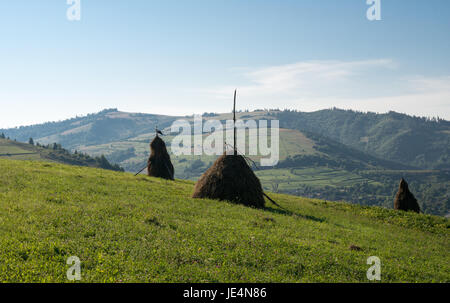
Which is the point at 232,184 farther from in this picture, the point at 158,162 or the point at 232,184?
the point at 158,162

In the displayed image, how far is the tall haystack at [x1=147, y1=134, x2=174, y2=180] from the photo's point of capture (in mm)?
39469

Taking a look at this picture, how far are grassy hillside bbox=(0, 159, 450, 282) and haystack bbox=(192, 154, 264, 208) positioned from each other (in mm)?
2167

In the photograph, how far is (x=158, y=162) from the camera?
39688 millimetres

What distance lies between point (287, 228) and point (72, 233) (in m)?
11.2

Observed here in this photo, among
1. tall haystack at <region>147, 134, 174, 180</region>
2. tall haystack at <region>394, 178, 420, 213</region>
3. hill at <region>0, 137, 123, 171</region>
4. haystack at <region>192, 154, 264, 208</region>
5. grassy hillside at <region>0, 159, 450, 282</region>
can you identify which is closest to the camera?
grassy hillside at <region>0, 159, 450, 282</region>

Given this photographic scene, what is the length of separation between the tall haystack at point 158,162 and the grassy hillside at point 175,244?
59.2ft

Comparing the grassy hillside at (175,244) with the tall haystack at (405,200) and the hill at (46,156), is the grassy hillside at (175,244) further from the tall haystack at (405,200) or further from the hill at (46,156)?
the hill at (46,156)

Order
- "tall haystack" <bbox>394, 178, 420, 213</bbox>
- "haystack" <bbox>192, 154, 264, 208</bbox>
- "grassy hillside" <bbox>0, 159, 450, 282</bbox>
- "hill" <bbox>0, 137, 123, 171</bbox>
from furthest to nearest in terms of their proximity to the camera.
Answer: "hill" <bbox>0, 137, 123, 171</bbox> → "tall haystack" <bbox>394, 178, 420, 213</bbox> → "haystack" <bbox>192, 154, 264, 208</bbox> → "grassy hillside" <bbox>0, 159, 450, 282</bbox>

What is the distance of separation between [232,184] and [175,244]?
11.4m

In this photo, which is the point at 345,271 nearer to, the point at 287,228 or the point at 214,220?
the point at 287,228

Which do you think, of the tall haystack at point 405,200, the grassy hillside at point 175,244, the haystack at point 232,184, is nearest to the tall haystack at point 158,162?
the haystack at point 232,184

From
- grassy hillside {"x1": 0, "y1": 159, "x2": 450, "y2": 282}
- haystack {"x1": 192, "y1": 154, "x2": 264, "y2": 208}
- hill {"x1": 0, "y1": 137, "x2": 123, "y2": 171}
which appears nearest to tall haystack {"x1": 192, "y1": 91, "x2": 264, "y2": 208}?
haystack {"x1": 192, "y1": 154, "x2": 264, "y2": 208}

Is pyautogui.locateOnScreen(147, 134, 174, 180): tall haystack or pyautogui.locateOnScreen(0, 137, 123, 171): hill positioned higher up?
pyautogui.locateOnScreen(147, 134, 174, 180): tall haystack

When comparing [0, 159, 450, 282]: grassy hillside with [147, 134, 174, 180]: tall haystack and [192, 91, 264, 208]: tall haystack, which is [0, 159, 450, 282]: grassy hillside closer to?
[192, 91, 264, 208]: tall haystack
